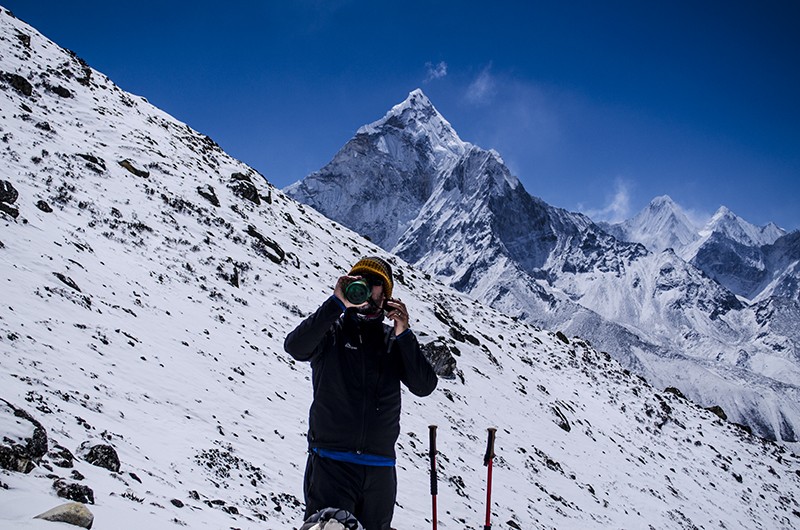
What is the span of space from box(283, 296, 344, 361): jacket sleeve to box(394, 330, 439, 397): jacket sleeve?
61 cm

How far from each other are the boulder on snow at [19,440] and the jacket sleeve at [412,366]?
370 centimetres

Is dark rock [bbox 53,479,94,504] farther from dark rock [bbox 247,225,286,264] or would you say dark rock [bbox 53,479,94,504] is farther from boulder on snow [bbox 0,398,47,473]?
dark rock [bbox 247,225,286,264]

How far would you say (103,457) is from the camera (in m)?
6.12

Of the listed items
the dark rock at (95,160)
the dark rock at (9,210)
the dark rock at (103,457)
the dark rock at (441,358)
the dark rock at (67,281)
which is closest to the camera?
the dark rock at (103,457)

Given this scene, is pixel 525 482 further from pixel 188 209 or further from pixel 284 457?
pixel 188 209

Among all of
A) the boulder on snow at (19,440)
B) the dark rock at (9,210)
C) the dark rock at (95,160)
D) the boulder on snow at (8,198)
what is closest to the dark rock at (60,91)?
the dark rock at (95,160)

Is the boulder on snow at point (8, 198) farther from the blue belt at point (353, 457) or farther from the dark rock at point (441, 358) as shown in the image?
the dark rock at point (441, 358)

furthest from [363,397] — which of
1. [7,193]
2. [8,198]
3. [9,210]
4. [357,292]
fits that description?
[7,193]

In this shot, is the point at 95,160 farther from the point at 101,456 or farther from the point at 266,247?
the point at 101,456

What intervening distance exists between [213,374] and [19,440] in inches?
271

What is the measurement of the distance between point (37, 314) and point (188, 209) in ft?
46.1

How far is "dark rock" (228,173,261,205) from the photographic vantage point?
99.8ft

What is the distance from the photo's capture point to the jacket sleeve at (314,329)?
13.3 ft

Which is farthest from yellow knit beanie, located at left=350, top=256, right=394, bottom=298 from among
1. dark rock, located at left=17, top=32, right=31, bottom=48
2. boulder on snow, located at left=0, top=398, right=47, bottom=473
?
dark rock, located at left=17, top=32, right=31, bottom=48
